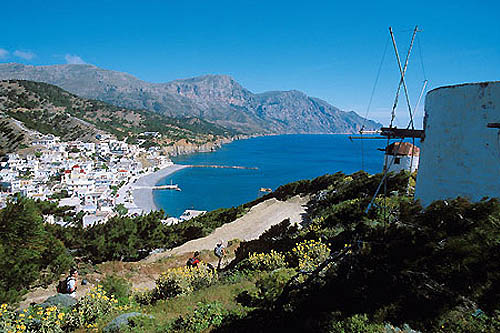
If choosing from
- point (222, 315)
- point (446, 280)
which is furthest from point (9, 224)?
point (446, 280)

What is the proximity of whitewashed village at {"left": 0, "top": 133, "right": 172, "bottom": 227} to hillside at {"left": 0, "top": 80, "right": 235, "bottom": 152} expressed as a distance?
7.13 m

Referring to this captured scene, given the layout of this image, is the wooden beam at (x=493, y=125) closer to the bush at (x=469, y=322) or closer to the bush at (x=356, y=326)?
the bush at (x=469, y=322)

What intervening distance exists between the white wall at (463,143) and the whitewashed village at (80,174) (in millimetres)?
38670

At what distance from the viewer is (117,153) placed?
330ft

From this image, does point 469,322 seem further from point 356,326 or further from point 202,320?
point 202,320

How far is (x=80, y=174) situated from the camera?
220ft

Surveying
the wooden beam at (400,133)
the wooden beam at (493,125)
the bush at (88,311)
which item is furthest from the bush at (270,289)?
the wooden beam at (493,125)

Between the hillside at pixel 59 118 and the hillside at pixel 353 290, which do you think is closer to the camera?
the hillside at pixel 353 290

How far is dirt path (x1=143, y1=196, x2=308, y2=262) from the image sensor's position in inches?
725

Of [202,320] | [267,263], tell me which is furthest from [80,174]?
[202,320]

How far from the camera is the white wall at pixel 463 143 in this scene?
5.53 m

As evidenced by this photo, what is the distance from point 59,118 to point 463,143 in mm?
133349

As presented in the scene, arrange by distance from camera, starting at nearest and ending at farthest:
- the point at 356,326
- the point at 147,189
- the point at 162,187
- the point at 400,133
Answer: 1. the point at 356,326
2. the point at 400,133
3. the point at 147,189
4. the point at 162,187

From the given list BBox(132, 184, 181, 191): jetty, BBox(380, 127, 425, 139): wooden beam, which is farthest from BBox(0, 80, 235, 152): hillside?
BBox(380, 127, 425, 139): wooden beam
